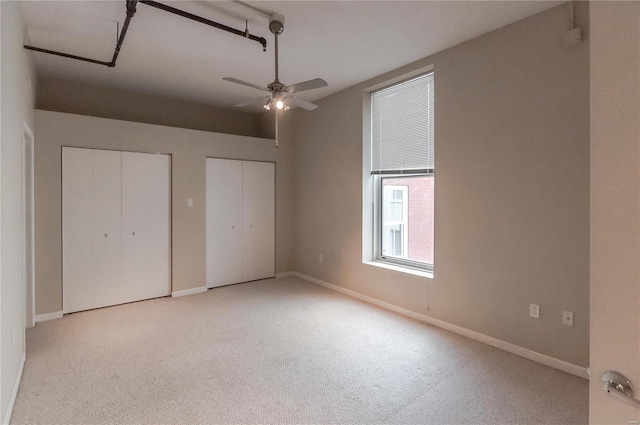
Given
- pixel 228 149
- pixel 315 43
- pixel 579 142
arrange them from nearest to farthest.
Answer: pixel 579 142 < pixel 315 43 < pixel 228 149

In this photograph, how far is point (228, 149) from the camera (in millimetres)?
5227

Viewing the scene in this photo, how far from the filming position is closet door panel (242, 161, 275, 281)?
5508 millimetres

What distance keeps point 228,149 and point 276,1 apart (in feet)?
9.52

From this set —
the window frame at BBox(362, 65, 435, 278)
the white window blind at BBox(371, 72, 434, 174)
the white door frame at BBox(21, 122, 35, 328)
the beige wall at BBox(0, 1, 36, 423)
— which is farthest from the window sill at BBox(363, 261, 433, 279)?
the white door frame at BBox(21, 122, 35, 328)

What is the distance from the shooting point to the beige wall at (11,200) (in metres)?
2.04

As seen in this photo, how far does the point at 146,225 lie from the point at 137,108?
1814 mm

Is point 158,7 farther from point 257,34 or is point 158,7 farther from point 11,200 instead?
Answer: point 11,200

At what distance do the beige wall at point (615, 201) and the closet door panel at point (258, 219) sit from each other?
16.4 ft

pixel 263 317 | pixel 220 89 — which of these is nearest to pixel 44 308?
pixel 263 317

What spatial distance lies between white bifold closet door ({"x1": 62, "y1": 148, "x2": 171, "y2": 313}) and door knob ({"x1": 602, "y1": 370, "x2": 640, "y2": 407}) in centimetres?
483

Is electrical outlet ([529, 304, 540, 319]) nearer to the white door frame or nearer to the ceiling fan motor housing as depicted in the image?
the ceiling fan motor housing

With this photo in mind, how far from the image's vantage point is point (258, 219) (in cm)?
562

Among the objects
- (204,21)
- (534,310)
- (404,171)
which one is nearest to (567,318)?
(534,310)

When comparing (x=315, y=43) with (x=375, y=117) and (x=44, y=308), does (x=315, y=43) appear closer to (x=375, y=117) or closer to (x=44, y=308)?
(x=375, y=117)
